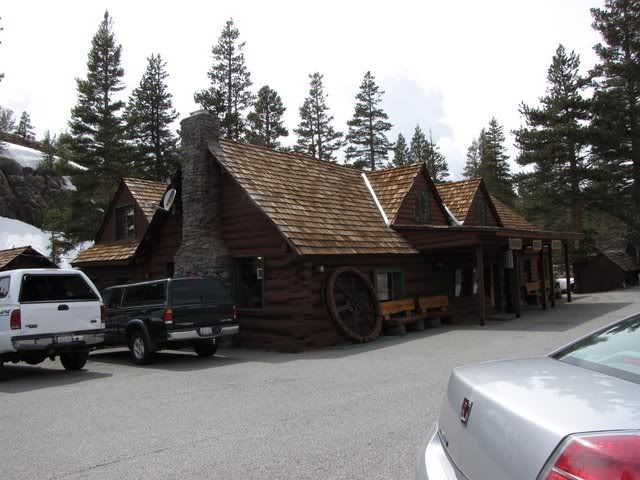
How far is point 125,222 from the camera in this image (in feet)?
78.1

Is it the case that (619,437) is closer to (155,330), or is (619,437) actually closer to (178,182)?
(155,330)

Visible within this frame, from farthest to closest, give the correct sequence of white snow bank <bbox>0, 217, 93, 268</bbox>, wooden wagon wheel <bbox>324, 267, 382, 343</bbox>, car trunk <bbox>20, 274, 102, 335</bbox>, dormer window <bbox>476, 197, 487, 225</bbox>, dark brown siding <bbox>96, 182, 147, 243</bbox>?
white snow bank <bbox>0, 217, 93, 268</bbox> < dormer window <bbox>476, 197, 487, 225</bbox> < dark brown siding <bbox>96, 182, 147, 243</bbox> < wooden wagon wheel <bbox>324, 267, 382, 343</bbox> < car trunk <bbox>20, 274, 102, 335</bbox>

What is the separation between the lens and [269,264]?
15.1 metres

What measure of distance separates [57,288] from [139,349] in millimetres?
2413

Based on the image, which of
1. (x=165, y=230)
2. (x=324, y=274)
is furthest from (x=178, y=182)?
(x=324, y=274)

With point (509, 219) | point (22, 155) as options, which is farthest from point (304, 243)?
point (22, 155)

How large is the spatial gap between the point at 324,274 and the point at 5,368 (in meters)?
8.77

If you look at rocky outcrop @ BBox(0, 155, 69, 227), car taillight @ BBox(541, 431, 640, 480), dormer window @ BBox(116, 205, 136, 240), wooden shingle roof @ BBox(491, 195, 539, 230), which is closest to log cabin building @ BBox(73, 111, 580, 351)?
dormer window @ BBox(116, 205, 136, 240)

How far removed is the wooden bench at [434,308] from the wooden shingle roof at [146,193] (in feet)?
39.8

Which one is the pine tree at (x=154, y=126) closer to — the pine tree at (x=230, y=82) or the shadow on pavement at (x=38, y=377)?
the pine tree at (x=230, y=82)

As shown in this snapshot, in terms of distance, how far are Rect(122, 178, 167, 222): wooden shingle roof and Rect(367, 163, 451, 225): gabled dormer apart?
958 cm

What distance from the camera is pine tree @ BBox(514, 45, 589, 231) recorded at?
117ft

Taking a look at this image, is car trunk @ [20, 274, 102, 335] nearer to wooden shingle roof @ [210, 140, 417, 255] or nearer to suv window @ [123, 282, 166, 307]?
suv window @ [123, 282, 166, 307]

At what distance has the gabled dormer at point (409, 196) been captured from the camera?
19.9 m
